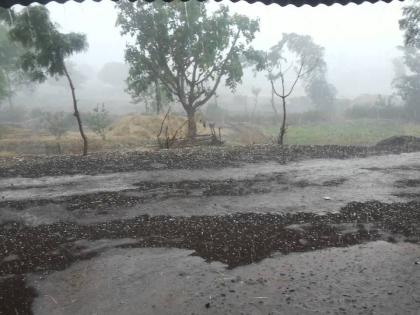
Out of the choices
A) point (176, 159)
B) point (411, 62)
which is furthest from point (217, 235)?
point (411, 62)

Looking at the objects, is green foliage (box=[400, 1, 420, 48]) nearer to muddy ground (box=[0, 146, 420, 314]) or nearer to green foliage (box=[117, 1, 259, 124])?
green foliage (box=[117, 1, 259, 124])

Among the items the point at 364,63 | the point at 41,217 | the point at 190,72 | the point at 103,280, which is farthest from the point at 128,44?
the point at 364,63

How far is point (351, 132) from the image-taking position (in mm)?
37562

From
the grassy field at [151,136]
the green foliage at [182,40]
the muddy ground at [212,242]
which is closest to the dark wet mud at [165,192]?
the muddy ground at [212,242]

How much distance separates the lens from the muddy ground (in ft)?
15.8

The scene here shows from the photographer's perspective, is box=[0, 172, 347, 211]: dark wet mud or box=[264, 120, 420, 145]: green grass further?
box=[264, 120, 420, 145]: green grass

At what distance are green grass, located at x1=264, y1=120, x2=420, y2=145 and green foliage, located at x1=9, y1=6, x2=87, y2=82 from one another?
19.0m

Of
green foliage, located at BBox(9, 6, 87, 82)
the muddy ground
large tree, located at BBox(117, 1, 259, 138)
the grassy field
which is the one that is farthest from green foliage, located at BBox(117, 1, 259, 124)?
the muddy ground

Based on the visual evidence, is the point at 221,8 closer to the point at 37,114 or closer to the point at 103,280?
the point at 103,280

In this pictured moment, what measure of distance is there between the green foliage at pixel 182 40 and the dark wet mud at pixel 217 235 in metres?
16.0

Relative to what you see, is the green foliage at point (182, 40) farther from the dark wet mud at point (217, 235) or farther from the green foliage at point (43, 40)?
the dark wet mud at point (217, 235)

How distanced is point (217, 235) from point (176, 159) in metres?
7.19

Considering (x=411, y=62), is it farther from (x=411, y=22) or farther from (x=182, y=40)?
(x=182, y=40)

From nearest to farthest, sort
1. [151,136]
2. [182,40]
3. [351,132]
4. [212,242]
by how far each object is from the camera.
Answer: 1. [212,242]
2. [182,40]
3. [151,136]
4. [351,132]
